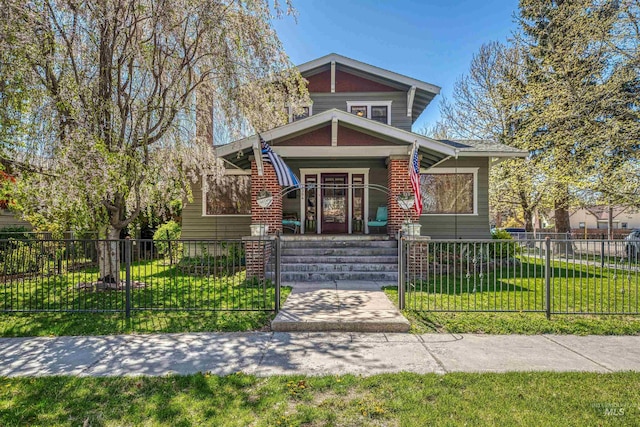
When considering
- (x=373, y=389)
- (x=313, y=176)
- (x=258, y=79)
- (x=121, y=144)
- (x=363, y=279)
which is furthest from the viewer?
(x=313, y=176)

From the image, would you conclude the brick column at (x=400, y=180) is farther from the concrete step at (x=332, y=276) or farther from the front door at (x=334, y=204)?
the front door at (x=334, y=204)

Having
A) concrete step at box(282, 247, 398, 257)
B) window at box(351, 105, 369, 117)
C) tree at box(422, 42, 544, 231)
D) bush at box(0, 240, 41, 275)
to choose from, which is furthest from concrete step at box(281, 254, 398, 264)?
tree at box(422, 42, 544, 231)

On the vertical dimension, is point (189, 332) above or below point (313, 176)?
below

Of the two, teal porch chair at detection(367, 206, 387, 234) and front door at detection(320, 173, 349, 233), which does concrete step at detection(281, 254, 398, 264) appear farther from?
front door at detection(320, 173, 349, 233)

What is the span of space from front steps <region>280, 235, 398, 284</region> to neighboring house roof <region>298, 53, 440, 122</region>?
6.41 meters

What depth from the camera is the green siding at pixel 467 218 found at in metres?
12.1

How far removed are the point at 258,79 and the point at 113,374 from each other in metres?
6.40

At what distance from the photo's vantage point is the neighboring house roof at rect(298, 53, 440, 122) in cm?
1240

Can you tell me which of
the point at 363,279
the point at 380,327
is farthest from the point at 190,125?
the point at 380,327

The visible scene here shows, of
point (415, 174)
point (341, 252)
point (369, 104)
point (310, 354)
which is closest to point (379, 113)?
point (369, 104)

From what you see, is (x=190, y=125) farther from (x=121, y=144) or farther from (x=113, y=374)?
(x=113, y=374)

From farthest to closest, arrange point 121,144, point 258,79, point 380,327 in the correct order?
point 258,79 < point 121,144 < point 380,327

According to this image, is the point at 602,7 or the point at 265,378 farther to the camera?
the point at 602,7

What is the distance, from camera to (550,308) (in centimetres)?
553
